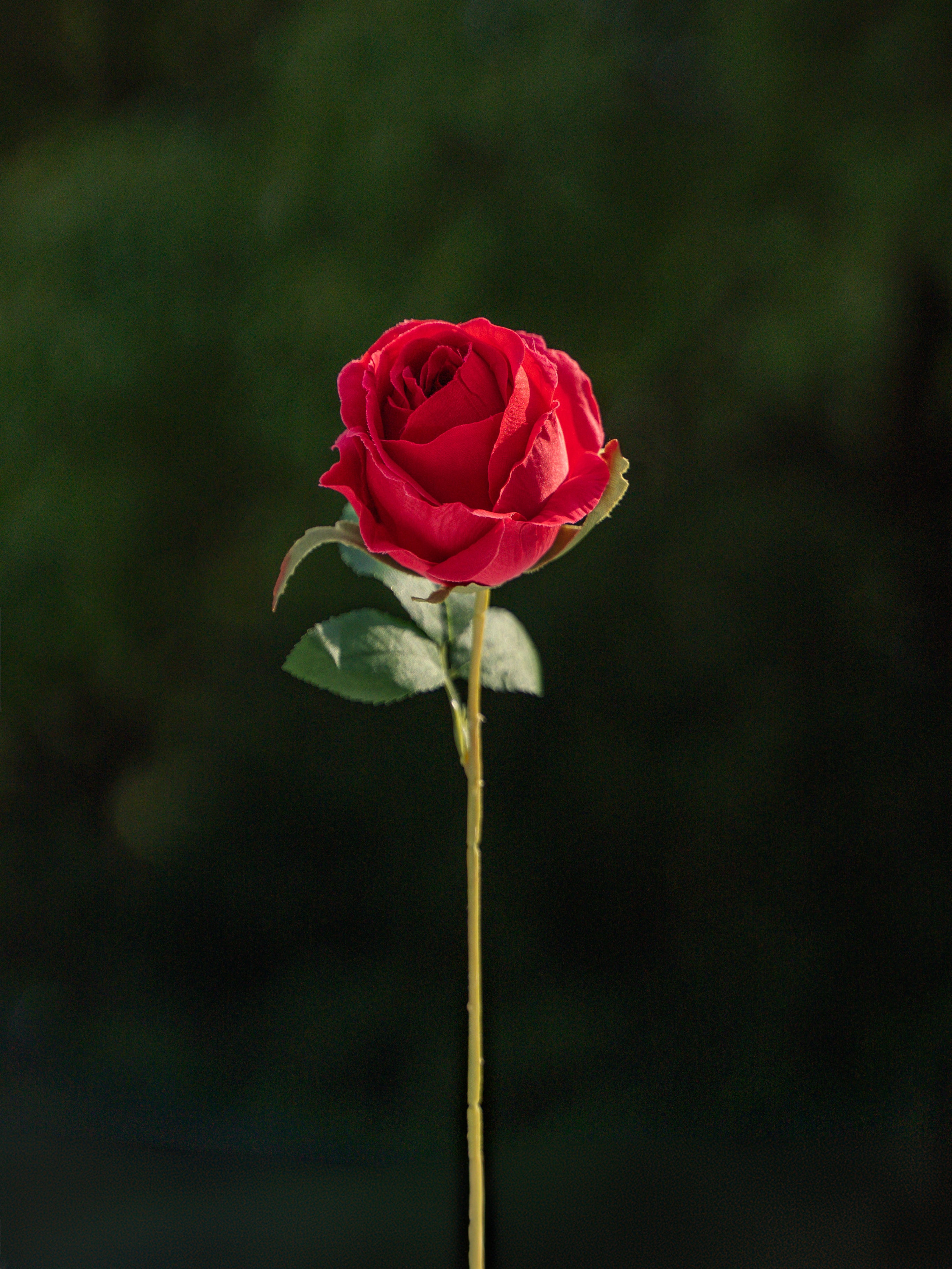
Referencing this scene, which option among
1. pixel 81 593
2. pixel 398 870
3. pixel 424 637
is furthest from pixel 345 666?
pixel 81 593

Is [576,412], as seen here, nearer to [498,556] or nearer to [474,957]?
[498,556]

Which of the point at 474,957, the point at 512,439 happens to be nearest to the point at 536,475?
the point at 512,439

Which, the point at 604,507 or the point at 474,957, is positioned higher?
the point at 604,507

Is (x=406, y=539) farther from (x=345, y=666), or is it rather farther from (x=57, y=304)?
(x=57, y=304)

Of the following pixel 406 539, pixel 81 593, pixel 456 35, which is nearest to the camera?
pixel 406 539
